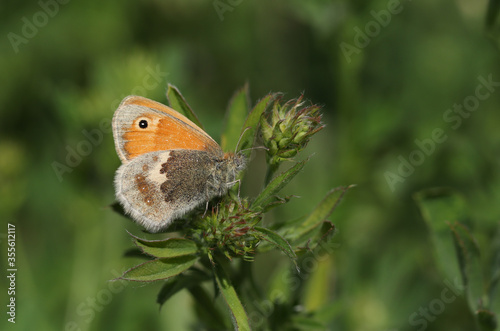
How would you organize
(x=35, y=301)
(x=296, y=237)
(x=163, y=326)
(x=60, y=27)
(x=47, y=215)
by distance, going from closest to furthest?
1. (x=296, y=237)
2. (x=35, y=301)
3. (x=163, y=326)
4. (x=47, y=215)
5. (x=60, y=27)

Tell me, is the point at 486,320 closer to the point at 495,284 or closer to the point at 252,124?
the point at 495,284

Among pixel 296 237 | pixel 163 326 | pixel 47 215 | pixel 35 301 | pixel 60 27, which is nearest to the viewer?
pixel 296 237

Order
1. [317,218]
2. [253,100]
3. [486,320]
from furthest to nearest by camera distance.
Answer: [253,100], [486,320], [317,218]

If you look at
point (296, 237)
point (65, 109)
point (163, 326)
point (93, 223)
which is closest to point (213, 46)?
point (65, 109)

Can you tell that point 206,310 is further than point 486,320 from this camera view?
Yes

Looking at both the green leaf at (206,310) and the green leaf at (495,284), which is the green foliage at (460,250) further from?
the green leaf at (206,310)

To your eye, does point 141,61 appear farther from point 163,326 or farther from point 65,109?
point 163,326

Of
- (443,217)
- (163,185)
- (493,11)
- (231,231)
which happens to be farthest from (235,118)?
(493,11)
